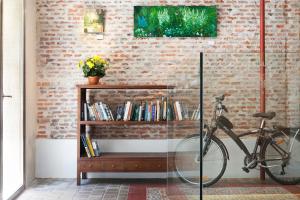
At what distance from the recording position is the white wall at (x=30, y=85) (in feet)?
18.4

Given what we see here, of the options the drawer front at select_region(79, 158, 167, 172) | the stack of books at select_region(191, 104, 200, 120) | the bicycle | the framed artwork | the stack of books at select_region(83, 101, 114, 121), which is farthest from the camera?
the framed artwork

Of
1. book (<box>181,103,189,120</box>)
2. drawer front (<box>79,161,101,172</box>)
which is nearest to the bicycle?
book (<box>181,103,189,120</box>)

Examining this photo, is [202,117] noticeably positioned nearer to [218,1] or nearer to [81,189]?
[81,189]

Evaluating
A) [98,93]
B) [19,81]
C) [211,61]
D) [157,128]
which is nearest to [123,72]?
[98,93]

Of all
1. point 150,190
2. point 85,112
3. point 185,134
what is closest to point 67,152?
point 85,112

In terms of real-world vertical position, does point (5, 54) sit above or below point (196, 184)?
above

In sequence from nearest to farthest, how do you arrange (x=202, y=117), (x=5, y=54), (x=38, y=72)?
(x=202, y=117) < (x=5, y=54) < (x=38, y=72)

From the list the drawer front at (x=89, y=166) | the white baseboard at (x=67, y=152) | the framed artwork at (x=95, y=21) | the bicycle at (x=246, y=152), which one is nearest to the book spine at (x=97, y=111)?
the white baseboard at (x=67, y=152)

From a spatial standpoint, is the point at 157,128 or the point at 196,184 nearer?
the point at 196,184

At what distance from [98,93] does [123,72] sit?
47cm

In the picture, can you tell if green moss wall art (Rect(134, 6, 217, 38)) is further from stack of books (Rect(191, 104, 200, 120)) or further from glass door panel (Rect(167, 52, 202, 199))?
stack of books (Rect(191, 104, 200, 120))

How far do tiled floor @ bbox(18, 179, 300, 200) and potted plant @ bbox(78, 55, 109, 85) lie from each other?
1.42 m

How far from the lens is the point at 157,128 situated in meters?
6.06

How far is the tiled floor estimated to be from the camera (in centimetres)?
408
